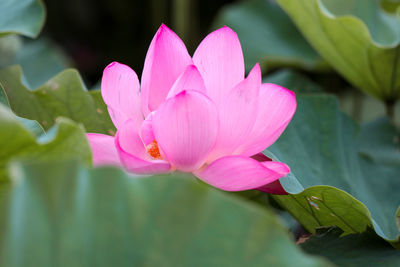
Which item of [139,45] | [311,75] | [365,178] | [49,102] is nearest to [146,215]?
[49,102]

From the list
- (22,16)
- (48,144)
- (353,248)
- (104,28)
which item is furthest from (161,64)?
(104,28)

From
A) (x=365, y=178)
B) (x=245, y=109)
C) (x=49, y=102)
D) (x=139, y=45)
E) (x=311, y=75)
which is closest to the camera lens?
(x=245, y=109)

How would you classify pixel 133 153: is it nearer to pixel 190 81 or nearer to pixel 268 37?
pixel 190 81

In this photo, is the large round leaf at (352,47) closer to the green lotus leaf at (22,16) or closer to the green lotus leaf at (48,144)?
the green lotus leaf at (22,16)

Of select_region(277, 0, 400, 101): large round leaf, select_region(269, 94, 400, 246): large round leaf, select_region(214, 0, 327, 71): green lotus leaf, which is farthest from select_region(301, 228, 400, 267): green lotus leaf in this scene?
select_region(214, 0, 327, 71): green lotus leaf

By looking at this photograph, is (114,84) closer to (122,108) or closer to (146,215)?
(122,108)
